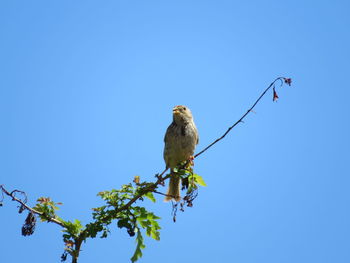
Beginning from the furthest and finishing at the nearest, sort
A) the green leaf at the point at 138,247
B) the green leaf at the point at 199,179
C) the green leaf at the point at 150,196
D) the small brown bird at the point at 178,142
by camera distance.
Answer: the small brown bird at the point at 178,142 < the green leaf at the point at 199,179 < the green leaf at the point at 150,196 < the green leaf at the point at 138,247

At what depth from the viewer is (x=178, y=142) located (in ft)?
29.0

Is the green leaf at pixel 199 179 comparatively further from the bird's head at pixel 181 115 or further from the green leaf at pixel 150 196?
the bird's head at pixel 181 115

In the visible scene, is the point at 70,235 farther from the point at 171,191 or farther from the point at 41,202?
the point at 171,191

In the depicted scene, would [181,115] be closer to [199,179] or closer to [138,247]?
[199,179]

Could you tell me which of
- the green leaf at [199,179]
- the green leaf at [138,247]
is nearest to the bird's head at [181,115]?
the green leaf at [199,179]

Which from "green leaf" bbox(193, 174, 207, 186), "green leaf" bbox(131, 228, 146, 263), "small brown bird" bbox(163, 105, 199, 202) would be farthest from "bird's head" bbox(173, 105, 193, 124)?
"green leaf" bbox(131, 228, 146, 263)

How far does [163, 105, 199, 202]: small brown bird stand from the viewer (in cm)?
884

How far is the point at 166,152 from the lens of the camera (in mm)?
8977

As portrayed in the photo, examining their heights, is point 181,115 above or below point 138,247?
above

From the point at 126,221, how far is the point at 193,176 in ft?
3.59

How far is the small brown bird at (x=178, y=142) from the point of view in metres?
8.84

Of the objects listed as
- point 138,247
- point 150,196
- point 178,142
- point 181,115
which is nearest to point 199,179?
point 150,196

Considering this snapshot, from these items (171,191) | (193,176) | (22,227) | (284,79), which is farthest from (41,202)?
(171,191)

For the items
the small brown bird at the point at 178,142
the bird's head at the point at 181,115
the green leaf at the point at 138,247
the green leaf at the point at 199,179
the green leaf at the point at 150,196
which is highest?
the bird's head at the point at 181,115
